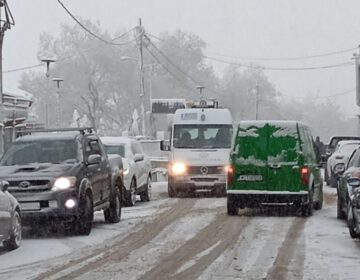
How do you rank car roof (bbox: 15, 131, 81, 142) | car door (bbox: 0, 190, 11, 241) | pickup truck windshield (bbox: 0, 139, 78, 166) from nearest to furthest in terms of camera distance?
car door (bbox: 0, 190, 11, 241) < pickup truck windshield (bbox: 0, 139, 78, 166) < car roof (bbox: 15, 131, 81, 142)

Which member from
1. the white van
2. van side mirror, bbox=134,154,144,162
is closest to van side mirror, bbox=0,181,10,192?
van side mirror, bbox=134,154,144,162

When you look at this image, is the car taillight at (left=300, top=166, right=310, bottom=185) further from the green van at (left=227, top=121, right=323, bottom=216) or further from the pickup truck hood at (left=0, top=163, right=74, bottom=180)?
the pickup truck hood at (left=0, top=163, right=74, bottom=180)

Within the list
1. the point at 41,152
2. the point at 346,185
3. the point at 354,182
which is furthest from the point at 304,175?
the point at 41,152

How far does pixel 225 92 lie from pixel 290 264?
100m

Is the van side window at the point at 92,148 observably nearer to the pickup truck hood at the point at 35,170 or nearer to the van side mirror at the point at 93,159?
the van side mirror at the point at 93,159

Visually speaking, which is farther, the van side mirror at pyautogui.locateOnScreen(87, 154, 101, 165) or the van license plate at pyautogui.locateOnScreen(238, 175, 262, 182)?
the van license plate at pyautogui.locateOnScreen(238, 175, 262, 182)

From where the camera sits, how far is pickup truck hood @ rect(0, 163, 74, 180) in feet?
47.3

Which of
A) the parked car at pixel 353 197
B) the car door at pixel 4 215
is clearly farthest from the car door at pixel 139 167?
the car door at pixel 4 215

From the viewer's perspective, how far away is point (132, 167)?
2183cm

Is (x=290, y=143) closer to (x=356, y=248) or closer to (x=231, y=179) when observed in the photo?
(x=231, y=179)

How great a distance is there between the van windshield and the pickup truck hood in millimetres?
10483

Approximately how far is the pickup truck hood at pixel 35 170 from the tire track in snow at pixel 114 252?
5.22ft

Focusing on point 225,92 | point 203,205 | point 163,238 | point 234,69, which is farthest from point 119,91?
point 163,238

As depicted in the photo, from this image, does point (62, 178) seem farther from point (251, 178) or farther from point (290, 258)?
point (251, 178)
